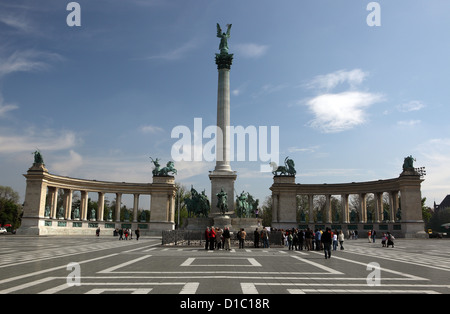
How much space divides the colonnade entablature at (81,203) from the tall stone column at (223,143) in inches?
1104

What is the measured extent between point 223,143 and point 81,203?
39.2m

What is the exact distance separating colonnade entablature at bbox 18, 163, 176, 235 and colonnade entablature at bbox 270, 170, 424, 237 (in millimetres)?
25371

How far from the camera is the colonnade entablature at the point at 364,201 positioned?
66188 millimetres

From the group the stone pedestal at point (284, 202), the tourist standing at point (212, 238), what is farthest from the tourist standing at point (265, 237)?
the stone pedestal at point (284, 202)

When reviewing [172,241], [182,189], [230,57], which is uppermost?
[230,57]

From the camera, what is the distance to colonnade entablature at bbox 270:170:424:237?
6619cm

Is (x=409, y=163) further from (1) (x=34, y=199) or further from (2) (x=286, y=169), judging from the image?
(1) (x=34, y=199)

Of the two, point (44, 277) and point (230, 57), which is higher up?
point (230, 57)

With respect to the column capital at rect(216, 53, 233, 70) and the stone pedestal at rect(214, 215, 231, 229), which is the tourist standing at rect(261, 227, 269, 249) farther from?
the column capital at rect(216, 53, 233, 70)

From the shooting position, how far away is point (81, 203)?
7888 cm

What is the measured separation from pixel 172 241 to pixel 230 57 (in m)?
37.1

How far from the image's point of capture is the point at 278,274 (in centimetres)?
1489
